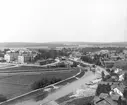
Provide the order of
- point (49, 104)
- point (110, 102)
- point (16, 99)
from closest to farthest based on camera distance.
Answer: point (110, 102) → point (49, 104) → point (16, 99)

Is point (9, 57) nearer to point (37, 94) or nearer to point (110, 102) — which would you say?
point (37, 94)

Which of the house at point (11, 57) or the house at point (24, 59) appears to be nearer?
the house at point (24, 59)

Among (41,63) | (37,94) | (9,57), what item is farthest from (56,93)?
(9,57)

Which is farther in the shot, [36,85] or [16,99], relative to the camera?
[36,85]

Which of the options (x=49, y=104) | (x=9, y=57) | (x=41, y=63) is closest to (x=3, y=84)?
(x=49, y=104)

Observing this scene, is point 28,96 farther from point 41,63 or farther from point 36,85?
point 41,63

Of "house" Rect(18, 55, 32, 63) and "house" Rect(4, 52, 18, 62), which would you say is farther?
"house" Rect(4, 52, 18, 62)

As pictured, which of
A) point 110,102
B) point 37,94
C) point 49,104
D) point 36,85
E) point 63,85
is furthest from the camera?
point 63,85

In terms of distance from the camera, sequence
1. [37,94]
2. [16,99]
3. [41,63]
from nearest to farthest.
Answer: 1. [16,99]
2. [37,94]
3. [41,63]

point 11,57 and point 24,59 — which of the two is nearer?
point 24,59
